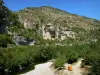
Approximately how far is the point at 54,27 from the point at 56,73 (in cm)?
6438

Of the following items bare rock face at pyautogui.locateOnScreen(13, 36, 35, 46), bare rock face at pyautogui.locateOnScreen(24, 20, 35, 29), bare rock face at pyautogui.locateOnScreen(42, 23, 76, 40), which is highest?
bare rock face at pyautogui.locateOnScreen(24, 20, 35, 29)

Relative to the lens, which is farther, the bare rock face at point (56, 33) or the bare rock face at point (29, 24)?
the bare rock face at point (56, 33)

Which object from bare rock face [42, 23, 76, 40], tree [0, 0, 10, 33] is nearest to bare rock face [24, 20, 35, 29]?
bare rock face [42, 23, 76, 40]

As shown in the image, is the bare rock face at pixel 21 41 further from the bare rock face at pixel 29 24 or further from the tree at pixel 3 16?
the bare rock face at pixel 29 24

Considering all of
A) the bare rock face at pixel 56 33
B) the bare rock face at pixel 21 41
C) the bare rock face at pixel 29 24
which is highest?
the bare rock face at pixel 29 24

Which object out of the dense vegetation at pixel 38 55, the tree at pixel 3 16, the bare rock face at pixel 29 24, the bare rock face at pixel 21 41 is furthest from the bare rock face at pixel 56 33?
the dense vegetation at pixel 38 55

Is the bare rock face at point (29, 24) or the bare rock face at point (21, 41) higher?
the bare rock face at point (29, 24)

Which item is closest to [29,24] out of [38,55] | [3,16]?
[3,16]

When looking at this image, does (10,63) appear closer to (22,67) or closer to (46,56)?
(22,67)

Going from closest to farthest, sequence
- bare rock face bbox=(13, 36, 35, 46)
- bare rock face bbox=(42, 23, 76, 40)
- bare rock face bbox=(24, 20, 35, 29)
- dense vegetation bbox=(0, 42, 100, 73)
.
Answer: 1. dense vegetation bbox=(0, 42, 100, 73)
2. bare rock face bbox=(13, 36, 35, 46)
3. bare rock face bbox=(24, 20, 35, 29)
4. bare rock face bbox=(42, 23, 76, 40)

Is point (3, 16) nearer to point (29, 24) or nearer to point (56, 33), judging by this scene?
point (29, 24)

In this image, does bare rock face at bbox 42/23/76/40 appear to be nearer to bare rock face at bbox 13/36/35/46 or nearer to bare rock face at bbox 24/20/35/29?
bare rock face at bbox 24/20/35/29

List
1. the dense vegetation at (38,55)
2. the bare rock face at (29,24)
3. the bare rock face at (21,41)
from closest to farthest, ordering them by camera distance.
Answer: the dense vegetation at (38,55)
the bare rock face at (21,41)
the bare rock face at (29,24)

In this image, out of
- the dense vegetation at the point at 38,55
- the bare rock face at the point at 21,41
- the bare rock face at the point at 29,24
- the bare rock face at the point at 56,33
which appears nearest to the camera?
the dense vegetation at the point at 38,55
